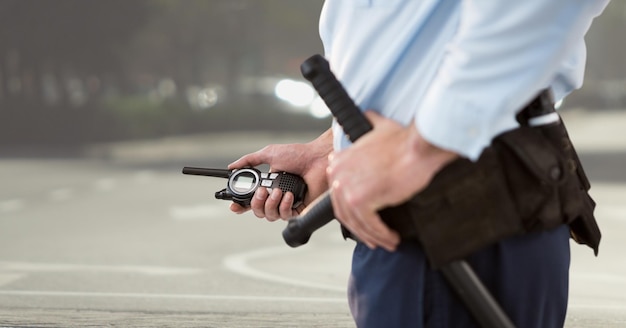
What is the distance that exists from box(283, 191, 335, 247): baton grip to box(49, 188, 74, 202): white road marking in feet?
44.3

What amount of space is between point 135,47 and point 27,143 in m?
27.4

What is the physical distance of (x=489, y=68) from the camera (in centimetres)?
170

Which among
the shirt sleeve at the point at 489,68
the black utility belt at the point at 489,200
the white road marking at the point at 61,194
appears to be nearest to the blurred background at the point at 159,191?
the white road marking at the point at 61,194

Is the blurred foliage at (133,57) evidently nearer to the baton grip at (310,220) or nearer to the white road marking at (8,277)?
the white road marking at (8,277)

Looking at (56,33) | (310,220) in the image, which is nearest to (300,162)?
(310,220)

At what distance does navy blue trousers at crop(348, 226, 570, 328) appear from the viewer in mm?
1855

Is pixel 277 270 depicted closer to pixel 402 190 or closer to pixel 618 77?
pixel 402 190

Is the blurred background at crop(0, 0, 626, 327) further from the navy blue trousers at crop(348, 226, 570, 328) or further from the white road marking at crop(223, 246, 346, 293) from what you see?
the navy blue trousers at crop(348, 226, 570, 328)

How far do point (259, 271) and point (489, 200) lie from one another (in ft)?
20.1

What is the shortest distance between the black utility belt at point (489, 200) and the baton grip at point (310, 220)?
0.09m

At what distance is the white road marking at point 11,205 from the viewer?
1402 centimetres

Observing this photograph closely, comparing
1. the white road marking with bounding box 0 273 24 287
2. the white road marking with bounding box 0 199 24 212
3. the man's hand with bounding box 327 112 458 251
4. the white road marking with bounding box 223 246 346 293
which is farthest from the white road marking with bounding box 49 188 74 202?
the man's hand with bounding box 327 112 458 251

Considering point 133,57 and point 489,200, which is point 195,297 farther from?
point 133,57

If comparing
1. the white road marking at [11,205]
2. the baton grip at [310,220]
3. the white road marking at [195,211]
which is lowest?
the baton grip at [310,220]
